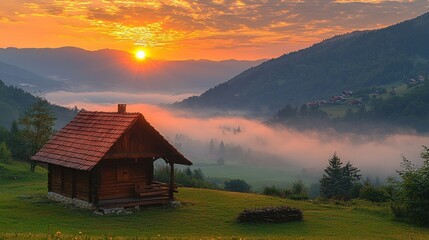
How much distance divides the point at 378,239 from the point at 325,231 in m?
3.14

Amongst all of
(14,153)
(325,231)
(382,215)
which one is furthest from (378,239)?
(14,153)

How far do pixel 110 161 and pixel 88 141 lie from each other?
2.38 m

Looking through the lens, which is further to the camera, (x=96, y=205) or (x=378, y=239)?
(x=96, y=205)

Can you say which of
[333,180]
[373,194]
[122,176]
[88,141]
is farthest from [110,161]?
[333,180]

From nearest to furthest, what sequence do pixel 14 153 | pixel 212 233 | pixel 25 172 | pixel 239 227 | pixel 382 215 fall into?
pixel 212 233, pixel 239 227, pixel 382 215, pixel 25 172, pixel 14 153

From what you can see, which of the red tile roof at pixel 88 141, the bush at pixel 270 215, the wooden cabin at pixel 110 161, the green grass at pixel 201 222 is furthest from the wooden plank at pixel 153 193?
the bush at pixel 270 215

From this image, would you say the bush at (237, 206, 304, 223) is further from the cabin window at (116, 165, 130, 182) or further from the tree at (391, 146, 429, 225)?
the cabin window at (116, 165, 130, 182)

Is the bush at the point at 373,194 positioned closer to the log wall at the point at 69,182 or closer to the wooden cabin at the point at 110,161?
the wooden cabin at the point at 110,161

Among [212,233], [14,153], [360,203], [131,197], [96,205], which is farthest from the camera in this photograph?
[14,153]

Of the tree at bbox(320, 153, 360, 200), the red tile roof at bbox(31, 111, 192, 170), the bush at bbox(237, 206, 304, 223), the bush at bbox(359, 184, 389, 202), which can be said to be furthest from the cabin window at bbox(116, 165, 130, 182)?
the tree at bbox(320, 153, 360, 200)

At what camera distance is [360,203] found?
43.8m

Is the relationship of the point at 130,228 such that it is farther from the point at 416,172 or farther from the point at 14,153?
the point at 14,153

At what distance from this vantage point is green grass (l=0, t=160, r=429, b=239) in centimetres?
2614

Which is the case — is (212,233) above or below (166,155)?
below
